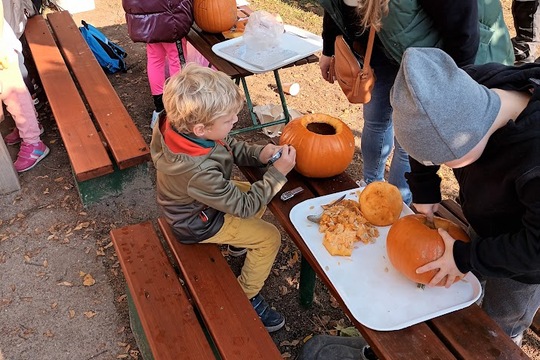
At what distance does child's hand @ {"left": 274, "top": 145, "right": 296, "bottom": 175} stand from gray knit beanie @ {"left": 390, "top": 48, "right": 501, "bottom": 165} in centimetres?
89

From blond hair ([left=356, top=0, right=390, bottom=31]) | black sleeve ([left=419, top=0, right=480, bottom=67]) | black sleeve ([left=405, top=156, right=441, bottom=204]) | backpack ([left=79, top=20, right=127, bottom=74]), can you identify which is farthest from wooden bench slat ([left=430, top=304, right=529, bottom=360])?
backpack ([left=79, top=20, right=127, bottom=74])

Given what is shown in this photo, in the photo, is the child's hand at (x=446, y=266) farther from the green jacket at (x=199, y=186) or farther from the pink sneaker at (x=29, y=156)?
the pink sneaker at (x=29, y=156)

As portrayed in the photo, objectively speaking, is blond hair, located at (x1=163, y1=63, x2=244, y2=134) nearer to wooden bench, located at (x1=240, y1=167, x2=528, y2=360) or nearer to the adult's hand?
wooden bench, located at (x1=240, y1=167, x2=528, y2=360)

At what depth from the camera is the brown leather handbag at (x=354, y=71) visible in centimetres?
266

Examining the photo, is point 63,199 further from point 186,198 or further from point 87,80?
point 186,198

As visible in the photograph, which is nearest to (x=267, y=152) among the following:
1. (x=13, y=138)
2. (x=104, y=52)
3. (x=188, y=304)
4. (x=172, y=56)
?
(x=188, y=304)

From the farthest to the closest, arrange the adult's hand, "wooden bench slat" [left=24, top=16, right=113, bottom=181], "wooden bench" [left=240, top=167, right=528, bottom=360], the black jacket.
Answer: "wooden bench slat" [left=24, top=16, right=113, bottom=181], the adult's hand, "wooden bench" [left=240, top=167, right=528, bottom=360], the black jacket

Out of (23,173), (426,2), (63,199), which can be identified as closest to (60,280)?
(63,199)

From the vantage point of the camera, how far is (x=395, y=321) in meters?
1.71

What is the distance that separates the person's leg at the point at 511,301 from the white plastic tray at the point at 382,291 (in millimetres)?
250

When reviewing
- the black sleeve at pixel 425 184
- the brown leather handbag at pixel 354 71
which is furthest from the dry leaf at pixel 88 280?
the black sleeve at pixel 425 184

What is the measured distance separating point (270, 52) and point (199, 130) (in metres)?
1.73

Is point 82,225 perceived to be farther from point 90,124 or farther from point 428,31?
point 428,31

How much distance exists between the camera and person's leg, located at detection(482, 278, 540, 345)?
1986 mm
